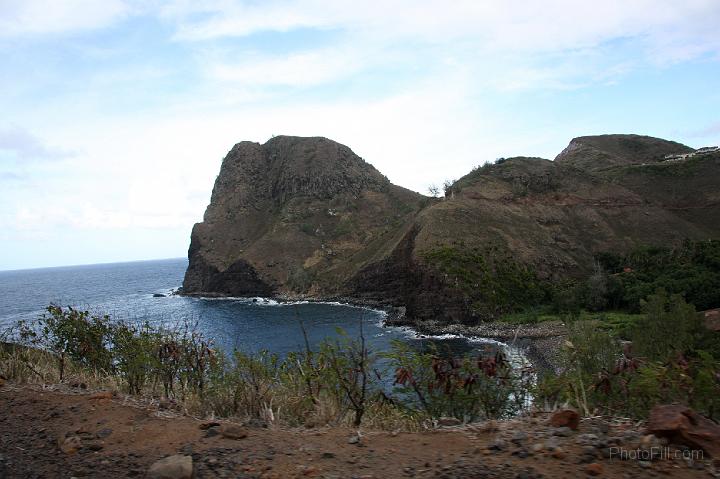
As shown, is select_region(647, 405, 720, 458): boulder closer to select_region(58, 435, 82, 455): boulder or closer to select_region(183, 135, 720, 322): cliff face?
select_region(58, 435, 82, 455): boulder

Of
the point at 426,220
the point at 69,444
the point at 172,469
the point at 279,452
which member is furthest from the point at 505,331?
the point at 172,469

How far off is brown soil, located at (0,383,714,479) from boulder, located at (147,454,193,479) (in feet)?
A: 0.35

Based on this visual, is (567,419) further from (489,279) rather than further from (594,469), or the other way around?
(489,279)

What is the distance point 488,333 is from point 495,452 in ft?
146

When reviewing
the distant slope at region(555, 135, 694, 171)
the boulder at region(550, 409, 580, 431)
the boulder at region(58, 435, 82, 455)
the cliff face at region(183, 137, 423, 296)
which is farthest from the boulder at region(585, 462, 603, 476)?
the distant slope at region(555, 135, 694, 171)

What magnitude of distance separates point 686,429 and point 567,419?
3.07 ft

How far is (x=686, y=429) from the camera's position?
3.55 m

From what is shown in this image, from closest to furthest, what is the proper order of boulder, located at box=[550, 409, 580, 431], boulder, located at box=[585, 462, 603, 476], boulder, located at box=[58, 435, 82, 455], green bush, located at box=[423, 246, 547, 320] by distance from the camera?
boulder, located at box=[585, 462, 603, 476] < boulder, located at box=[550, 409, 580, 431] < boulder, located at box=[58, 435, 82, 455] < green bush, located at box=[423, 246, 547, 320]

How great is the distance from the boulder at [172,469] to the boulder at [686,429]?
382 centimetres

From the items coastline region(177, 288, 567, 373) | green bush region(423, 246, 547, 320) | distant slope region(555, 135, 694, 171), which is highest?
distant slope region(555, 135, 694, 171)

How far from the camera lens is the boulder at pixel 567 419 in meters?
4.22

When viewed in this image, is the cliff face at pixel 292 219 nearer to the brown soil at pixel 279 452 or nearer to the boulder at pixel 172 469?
the brown soil at pixel 279 452

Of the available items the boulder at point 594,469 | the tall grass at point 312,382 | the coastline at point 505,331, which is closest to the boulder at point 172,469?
the tall grass at point 312,382

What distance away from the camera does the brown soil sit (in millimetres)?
3574
